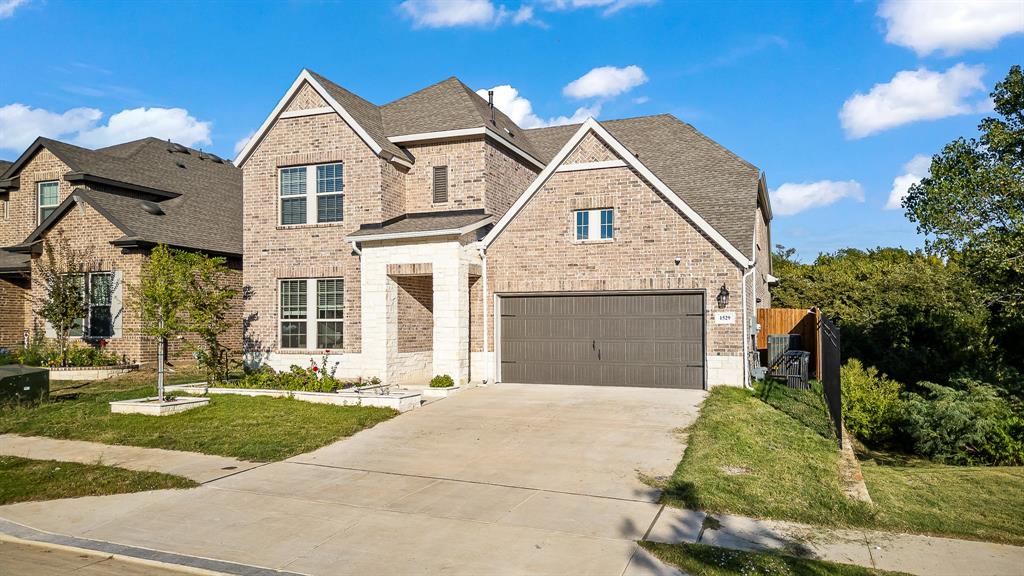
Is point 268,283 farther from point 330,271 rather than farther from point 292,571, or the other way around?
point 292,571

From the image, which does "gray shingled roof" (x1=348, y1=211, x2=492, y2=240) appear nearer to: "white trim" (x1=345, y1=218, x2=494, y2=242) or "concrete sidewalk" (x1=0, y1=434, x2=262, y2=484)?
"white trim" (x1=345, y1=218, x2=494, y2=242)

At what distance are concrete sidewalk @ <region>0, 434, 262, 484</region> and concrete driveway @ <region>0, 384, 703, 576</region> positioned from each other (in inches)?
24.4

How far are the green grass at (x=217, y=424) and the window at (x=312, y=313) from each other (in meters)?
4.11

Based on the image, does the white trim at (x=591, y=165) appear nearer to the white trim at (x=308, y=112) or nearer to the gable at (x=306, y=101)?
the white trim at (x=308, y=112)

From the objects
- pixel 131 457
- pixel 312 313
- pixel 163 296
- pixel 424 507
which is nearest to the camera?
pixel 424 507

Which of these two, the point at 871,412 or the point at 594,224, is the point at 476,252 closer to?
the point at 594,224

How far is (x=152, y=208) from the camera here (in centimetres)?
2183

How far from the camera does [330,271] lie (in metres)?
18.8

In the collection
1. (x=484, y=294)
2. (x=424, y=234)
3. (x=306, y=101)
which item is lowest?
(x=484, y=294)

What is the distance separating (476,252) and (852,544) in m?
12.3

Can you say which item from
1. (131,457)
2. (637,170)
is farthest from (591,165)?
(131,457)

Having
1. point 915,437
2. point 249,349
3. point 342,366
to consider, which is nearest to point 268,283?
point 249,349

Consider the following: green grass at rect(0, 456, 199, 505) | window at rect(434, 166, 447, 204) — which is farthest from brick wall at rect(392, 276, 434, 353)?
green grass at rect(0, 456, 199, 505)

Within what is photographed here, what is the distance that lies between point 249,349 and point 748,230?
1375 cm
